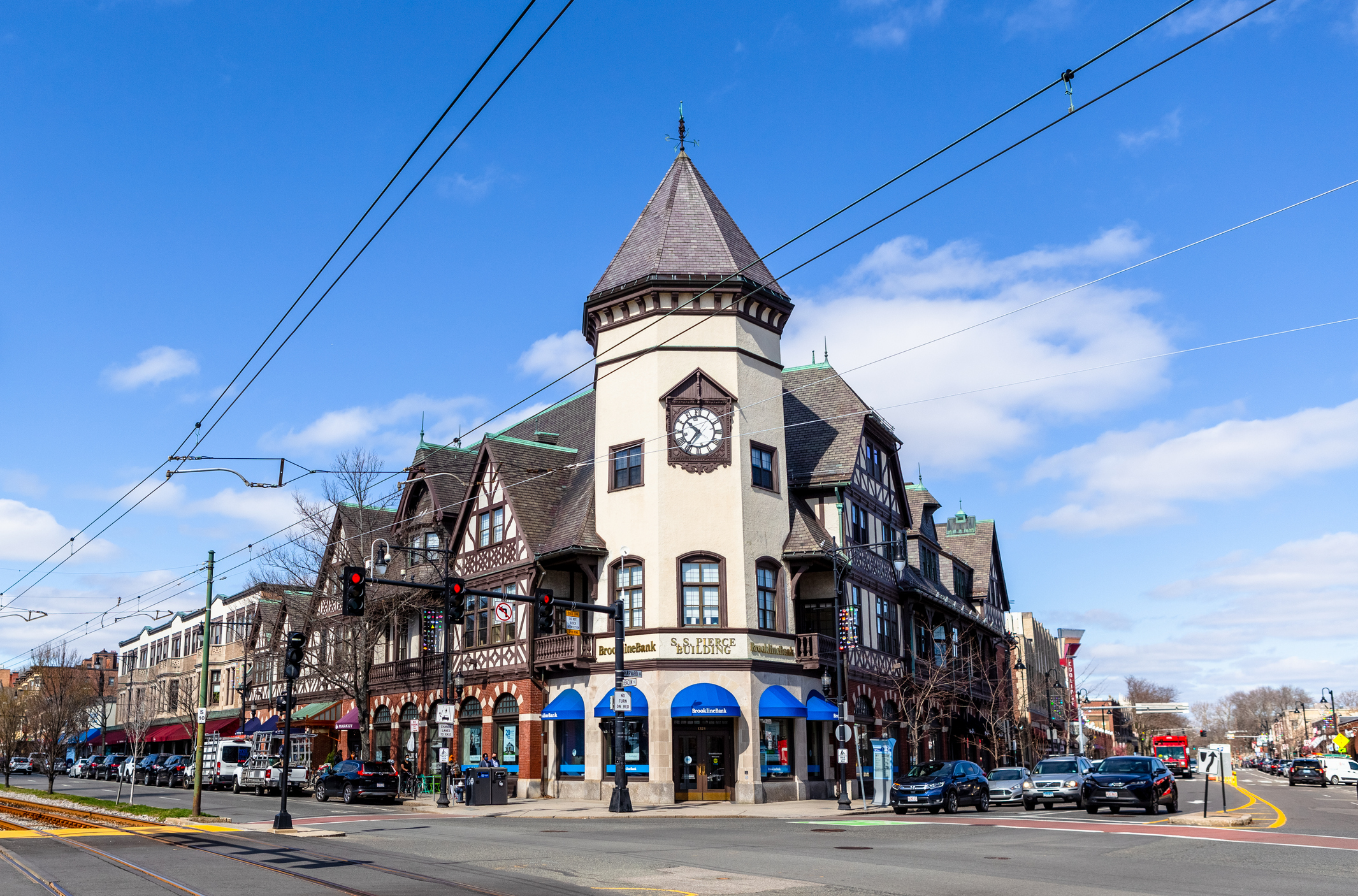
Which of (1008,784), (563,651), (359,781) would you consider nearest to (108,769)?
(359,781)

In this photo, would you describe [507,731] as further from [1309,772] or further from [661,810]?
[1309,772]

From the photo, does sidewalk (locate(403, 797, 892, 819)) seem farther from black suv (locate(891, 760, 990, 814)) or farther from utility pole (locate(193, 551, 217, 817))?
utility pole (locate(193, 551, 217, 817))

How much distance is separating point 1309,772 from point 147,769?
6428 centimetres

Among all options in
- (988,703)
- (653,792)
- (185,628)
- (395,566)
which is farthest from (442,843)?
(185,628)

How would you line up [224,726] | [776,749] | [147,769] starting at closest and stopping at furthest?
[776,749] < [147,769] < [224,726]

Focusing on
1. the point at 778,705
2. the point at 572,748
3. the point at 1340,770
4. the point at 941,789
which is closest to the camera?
the point at 941,789

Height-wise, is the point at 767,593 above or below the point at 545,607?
above

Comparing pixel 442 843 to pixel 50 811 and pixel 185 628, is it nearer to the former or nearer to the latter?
pixel 50 811

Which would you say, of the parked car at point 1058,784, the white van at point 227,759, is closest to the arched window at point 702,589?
the parked car at point 1058,784

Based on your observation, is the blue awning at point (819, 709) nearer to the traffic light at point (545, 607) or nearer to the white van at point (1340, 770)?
the traffic light at point (545, 607)

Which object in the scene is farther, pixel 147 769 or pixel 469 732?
pixel 147 769

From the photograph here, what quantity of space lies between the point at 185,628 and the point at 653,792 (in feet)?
216

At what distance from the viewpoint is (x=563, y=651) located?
127ft

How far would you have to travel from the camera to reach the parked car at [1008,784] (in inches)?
1468
